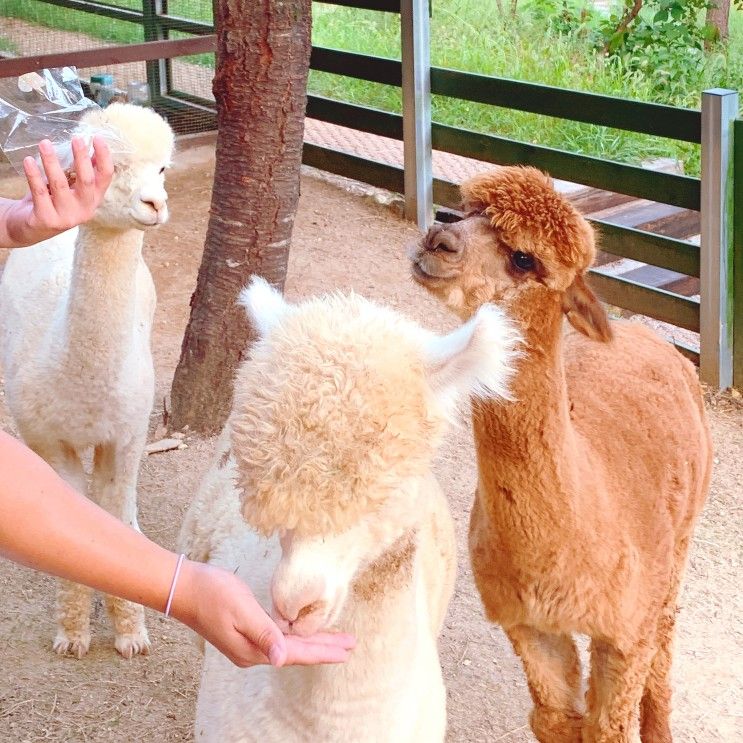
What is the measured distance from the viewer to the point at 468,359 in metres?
1.56

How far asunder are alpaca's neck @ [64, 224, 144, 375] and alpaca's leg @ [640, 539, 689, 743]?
A: 1.74 meters

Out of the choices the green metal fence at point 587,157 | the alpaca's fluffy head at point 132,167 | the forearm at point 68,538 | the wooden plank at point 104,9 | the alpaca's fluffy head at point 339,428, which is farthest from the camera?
the wooden plank at point 104,9

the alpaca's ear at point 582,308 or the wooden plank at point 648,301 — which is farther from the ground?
the alpaca's ear at point 582,308

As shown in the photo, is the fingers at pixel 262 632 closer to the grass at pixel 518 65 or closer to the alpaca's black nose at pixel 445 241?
the alpaca's black nose at pixel 445 241

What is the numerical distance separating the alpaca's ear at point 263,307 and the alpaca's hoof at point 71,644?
1.94 meters

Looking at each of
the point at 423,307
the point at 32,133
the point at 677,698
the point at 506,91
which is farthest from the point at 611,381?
the point at 506,91

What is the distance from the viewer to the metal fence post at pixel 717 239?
5004mm

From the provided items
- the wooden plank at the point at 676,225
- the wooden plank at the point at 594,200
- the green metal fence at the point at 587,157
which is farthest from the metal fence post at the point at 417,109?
the wooden plank at the point at 676,225

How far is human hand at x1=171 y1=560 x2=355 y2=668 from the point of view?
55.4 inches

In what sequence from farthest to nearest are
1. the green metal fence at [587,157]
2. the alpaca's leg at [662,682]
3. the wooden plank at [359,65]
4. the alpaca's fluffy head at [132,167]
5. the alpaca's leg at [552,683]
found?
the wooden plank at [359,65] → the green metal fence at [587,157] → the alpaca's fluffy head at [132,167] → the alpaca's leg at [662,682] → the alpaca's leg at [552,683]

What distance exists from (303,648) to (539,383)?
3.13 feet

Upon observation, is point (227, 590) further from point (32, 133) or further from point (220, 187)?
point (220, 187)

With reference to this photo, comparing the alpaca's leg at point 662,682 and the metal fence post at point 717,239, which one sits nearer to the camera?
the alpaca's leg at point 662,682

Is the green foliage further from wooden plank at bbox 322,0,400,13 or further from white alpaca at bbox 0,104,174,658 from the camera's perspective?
white alpaca at bbox 0,104,174,658
